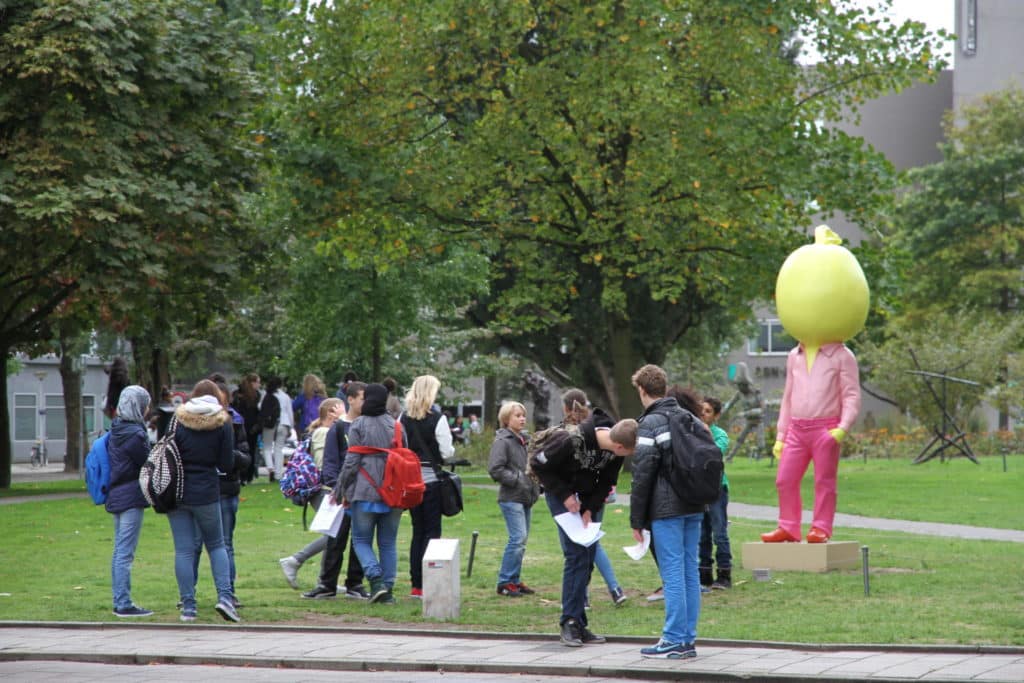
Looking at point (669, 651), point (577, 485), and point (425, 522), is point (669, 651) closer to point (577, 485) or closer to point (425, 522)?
point (577, 485)

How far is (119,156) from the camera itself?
2512 centimetres

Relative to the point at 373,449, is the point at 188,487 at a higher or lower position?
lower

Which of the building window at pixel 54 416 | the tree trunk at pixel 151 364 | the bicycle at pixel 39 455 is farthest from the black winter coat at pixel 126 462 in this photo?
the building window at pixel 54 416

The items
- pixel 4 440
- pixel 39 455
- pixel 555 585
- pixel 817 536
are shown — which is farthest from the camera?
pixel 39 455

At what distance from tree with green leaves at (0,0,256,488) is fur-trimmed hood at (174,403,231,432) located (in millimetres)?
12758

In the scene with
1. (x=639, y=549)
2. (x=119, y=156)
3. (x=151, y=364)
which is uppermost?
(x=119, y=156)

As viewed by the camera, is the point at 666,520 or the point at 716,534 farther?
the point at 716,534

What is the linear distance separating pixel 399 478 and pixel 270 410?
14759 millimetres

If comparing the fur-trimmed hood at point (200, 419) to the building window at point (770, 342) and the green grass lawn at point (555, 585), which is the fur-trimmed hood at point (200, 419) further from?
the building window at point (770, 342)

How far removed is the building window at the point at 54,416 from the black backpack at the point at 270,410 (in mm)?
35012

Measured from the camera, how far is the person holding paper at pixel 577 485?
34.0 ft

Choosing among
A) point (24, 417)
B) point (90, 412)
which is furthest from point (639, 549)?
point (90, 412)

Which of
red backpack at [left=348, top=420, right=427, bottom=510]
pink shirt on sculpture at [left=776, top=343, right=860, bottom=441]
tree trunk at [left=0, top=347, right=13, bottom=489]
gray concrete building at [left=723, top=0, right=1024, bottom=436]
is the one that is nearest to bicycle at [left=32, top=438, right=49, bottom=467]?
tree trunk at [left=0, top=347, right=13, bottom=489]

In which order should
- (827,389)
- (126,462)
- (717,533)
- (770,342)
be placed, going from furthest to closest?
1. (770,342)
2. (827,389)
3. (717,533)
4. (126,462)
